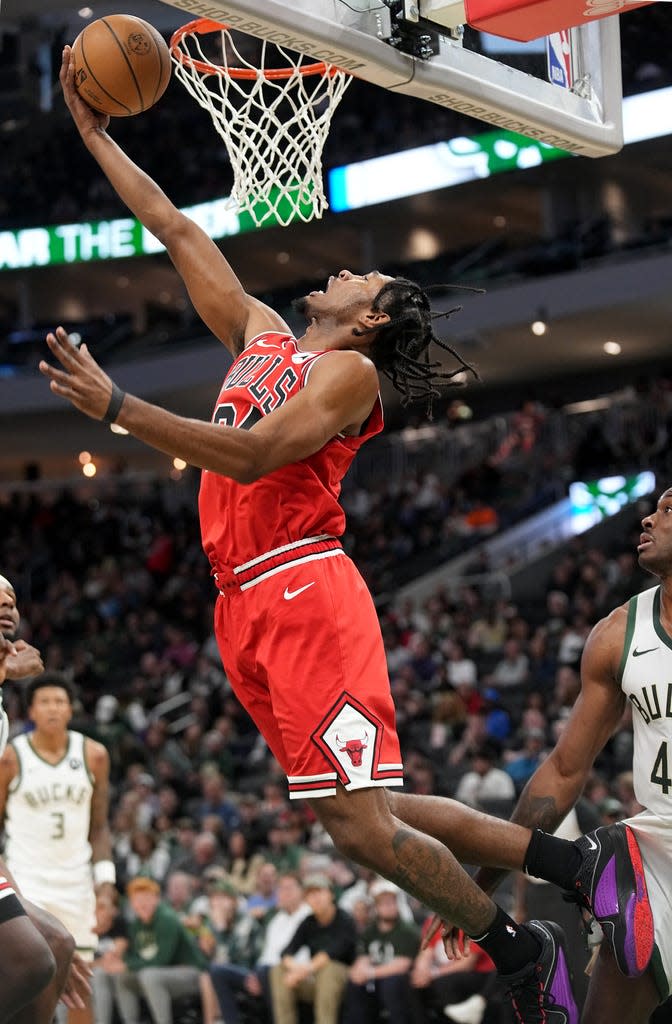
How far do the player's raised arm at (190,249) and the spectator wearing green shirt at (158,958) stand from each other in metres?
5.50

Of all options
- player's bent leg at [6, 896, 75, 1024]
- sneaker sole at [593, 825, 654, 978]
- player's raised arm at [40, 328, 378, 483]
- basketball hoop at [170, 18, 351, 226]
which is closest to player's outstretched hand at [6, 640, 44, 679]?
player's bent leg at [6, 896, 75, 1024]

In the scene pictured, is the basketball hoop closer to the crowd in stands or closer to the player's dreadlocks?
the player's dreadlocks

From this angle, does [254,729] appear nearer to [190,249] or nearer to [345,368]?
[190,249]

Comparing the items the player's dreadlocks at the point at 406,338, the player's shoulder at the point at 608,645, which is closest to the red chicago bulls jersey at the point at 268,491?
the player's dreadlocks at the point at 406,338

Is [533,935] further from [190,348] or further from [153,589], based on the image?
[190,348]

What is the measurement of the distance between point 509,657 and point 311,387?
1094 cm

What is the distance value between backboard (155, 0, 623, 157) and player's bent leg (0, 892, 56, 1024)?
2.86m

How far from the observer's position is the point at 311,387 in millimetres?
4484

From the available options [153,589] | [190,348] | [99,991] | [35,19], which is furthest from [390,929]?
[35,19]

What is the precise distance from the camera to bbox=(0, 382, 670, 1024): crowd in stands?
356 inches

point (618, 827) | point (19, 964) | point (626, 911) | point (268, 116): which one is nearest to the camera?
point (19, 964)

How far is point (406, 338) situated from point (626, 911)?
204cm

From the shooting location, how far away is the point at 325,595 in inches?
180

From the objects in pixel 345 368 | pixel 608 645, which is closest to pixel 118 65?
pixel 345 368
